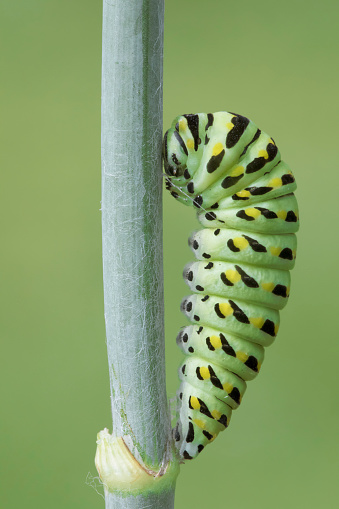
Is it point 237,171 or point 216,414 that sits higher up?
point 237,171

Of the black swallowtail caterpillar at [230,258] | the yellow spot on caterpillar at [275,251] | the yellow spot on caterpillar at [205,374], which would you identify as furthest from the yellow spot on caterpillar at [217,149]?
the yellow spot on caterpillar at [205,374]

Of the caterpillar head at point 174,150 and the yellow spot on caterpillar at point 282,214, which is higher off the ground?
the caterpillar head at point 174,150

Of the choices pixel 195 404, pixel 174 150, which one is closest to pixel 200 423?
pixel 195 404

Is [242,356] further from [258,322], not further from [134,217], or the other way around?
[134,217]

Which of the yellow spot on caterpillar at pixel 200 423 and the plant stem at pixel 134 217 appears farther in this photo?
the yellow spot on caterpillar at pixel 200 423

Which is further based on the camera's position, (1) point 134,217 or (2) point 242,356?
(2) point 242,356

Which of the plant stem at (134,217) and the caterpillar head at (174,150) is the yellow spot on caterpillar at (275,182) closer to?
the caterpillar head at (174,150)
